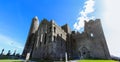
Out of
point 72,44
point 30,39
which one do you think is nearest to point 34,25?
point 30,39

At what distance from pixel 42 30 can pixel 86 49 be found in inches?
703

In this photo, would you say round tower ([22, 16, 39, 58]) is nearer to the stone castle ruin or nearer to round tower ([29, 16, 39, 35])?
round tower ([29, 16, 39, 35])

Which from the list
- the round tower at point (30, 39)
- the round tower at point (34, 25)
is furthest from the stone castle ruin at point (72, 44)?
the round tower at point (34, 25)

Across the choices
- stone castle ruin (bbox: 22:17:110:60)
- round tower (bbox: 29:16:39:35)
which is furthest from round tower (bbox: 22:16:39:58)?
stone castle ruin (bbox: 22:17:110:60)

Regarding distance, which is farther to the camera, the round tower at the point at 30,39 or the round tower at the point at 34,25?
the round tower at the point at 34,25

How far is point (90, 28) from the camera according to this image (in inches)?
1451

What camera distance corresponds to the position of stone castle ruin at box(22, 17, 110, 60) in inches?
1168

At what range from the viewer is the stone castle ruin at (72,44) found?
29.7 metres

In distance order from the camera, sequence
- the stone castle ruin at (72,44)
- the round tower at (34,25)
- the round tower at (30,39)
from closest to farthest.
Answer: the stone castle ruin at (72,44), the round tower at (30,39), the round tower at (34,25)

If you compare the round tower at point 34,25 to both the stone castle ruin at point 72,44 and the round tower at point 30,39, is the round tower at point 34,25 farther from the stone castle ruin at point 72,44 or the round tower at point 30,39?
the stone castle ruin at point 72,44

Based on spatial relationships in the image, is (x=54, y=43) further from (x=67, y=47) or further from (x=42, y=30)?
(x=42, y=30)

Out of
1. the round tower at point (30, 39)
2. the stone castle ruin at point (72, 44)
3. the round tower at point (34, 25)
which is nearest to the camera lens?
the stone castle ruin at point (72, 44)

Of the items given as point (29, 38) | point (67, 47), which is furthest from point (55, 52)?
point (29, 38)

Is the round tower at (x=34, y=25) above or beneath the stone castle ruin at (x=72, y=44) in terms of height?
above
